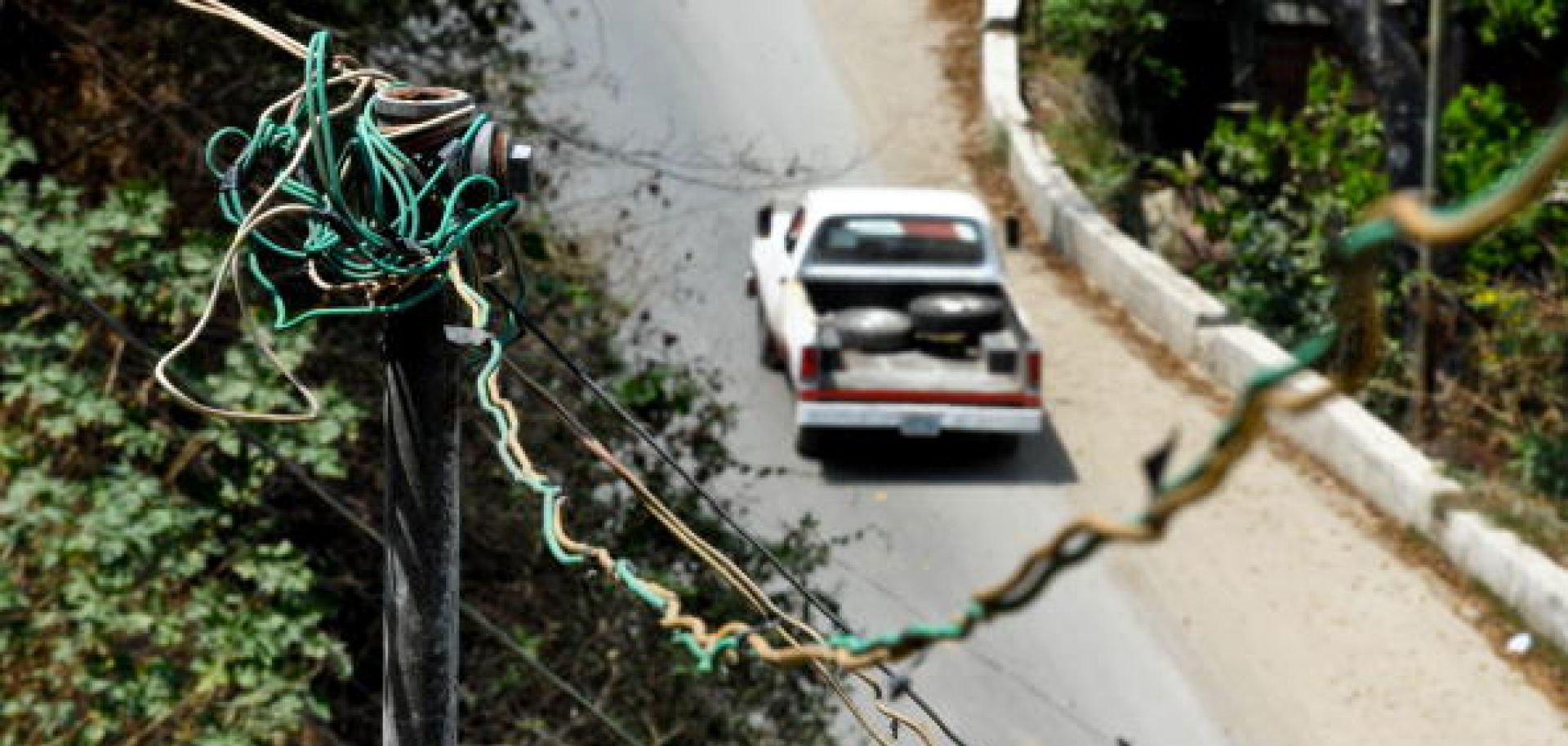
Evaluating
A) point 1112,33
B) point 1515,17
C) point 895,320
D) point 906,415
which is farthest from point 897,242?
point 1515,17

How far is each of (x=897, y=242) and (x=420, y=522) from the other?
12.2 m

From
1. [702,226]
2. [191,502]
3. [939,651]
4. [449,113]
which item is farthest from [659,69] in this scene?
[449,113]

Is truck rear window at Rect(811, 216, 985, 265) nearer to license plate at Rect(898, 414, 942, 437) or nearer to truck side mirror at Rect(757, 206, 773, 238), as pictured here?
truck side mirror at Rect(757, 206, 773, 238)

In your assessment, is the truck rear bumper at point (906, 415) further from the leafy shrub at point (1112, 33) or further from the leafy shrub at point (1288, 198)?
the leafy shrub at point (1112, 33)

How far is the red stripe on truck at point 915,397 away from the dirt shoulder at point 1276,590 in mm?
850

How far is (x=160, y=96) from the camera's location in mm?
11055

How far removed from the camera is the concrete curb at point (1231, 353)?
44.4ft

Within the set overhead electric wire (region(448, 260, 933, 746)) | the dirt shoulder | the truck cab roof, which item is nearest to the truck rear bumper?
the dirt shoulder

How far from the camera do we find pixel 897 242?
16656 mm

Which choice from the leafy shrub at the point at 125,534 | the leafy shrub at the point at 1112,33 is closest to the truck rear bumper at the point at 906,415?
the leafy shrub at the point at 125,534

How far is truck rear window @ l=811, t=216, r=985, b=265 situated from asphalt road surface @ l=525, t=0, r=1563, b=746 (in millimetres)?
824

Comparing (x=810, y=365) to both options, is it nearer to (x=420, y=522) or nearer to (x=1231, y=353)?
(x=1231, y=353)

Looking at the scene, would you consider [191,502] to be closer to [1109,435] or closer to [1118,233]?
[1109,435]

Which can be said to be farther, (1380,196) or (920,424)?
(1380,196)
